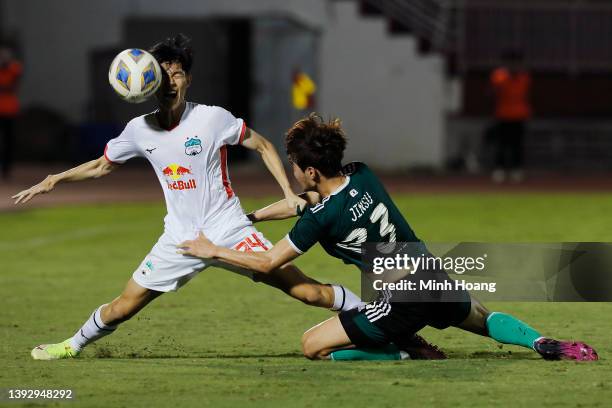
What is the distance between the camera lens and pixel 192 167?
822 cm

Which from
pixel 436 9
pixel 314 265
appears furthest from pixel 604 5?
pixel 314 265

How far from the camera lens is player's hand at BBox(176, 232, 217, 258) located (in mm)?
7922

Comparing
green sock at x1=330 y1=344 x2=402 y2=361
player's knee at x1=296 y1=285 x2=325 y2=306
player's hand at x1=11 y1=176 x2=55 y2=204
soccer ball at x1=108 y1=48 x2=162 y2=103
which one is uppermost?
soccer ball at x1=108 y1=48 x2=162 y2=103

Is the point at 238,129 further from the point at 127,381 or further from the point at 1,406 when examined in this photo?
the point at 1,406

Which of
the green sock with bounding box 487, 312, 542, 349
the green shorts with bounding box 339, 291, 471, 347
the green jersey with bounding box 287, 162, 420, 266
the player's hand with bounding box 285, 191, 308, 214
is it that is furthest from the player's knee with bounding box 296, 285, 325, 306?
the green sock with bounding box 487, 312, 542, 349

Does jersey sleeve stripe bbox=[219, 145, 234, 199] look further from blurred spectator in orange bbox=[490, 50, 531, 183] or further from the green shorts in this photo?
blurred spectator in orange bbox=[490, 50, 531, 183]

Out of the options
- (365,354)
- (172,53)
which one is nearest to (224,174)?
(172,53)

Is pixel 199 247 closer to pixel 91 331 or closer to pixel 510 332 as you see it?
pixel 91 331

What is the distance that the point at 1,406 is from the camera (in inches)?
267

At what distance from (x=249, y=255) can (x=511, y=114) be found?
1846cm

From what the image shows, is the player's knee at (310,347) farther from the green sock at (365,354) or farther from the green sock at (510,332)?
the green sock at (510,332)

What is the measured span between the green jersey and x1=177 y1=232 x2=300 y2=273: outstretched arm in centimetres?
7

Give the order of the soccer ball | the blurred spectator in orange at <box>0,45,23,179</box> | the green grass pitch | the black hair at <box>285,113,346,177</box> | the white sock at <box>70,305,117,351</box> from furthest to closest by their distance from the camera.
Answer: the blurred spectator in orange at <box>0,45,23,179</box>, the white sock at <box>70,305,117,351</box>, the soccer ball, the black hair at <box>285,113,346,177</box>, the green grass pitch

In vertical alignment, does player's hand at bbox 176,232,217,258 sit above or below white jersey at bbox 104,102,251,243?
below
